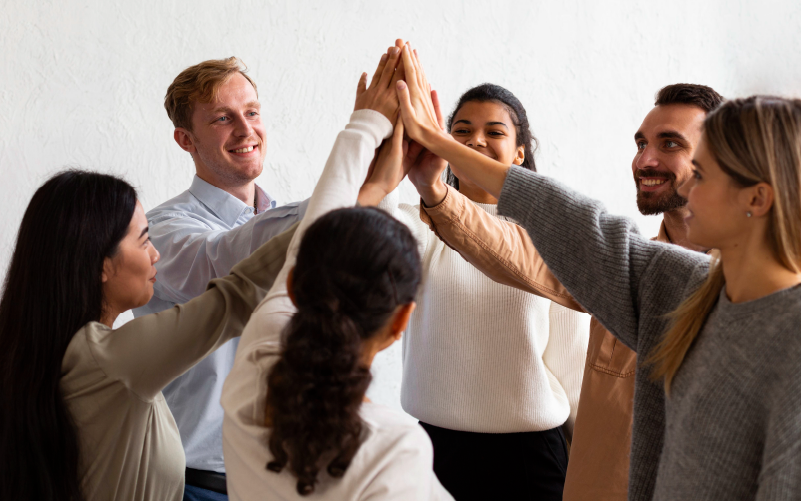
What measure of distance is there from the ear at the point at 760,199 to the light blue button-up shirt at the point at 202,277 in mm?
745

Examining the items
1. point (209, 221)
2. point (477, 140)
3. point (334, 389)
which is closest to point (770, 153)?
point (334, 389)

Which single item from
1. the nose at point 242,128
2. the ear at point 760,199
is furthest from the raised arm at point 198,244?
the ear at point 760,199

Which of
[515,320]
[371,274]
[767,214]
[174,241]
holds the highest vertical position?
[767,214]

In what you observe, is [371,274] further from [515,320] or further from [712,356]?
[515,320]

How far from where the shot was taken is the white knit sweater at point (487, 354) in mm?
1591

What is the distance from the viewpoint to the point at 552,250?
1.01m

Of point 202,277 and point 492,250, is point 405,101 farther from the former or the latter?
point 202,277

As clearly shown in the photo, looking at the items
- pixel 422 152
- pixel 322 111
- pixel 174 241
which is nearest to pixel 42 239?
pixel 174 241

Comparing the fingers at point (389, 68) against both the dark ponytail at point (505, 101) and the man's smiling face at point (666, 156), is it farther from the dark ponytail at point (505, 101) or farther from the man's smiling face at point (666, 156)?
the man's smiling face at point (666, 156)

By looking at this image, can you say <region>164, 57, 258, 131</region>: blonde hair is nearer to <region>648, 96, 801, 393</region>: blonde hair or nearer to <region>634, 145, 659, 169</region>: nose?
<region>634, 145, 659, 169</region>: nose

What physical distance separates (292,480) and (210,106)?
3.76 feet

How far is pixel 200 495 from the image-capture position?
1300 mm

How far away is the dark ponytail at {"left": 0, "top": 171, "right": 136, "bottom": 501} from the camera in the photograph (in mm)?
972

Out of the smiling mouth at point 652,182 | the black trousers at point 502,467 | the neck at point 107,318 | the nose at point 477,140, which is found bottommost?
the black trousers at point 502,467
